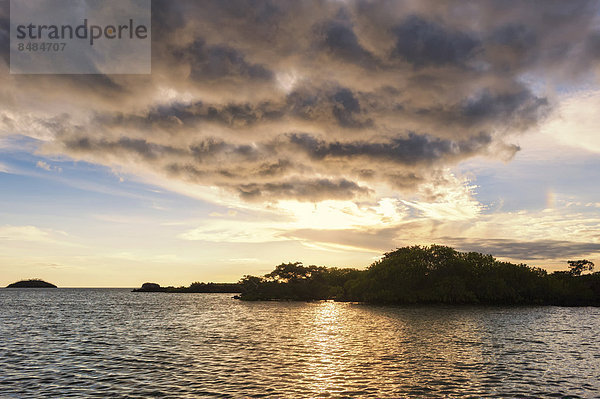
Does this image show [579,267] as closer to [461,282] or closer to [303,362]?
[461,282]

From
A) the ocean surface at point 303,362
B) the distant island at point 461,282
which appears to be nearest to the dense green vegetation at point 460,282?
the distant island at point 461,282

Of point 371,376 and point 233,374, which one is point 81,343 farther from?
point 371,376

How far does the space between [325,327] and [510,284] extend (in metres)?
96.3

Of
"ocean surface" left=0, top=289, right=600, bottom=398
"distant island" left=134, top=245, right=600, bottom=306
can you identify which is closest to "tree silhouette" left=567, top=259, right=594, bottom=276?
"distant island" left=134, top=245, right=600, bottom=306

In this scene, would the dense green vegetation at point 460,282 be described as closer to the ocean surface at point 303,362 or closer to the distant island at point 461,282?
the distant island at point 461,282

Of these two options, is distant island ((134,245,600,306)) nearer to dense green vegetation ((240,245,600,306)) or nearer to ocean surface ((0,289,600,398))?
dense green vegetation ((240,245,600,306))

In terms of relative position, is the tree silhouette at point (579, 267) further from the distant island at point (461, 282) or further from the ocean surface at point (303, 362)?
the ocean surface at point (303, 362)

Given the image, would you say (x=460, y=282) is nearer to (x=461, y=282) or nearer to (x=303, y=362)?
(x=461, y=282)

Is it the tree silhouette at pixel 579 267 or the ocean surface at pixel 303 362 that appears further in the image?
the tree silhouette at pixel 579 267

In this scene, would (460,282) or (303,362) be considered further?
(460,282)

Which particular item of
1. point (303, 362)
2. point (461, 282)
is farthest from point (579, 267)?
point (303, 362)

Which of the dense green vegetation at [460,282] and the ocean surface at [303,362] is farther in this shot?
the dense green vegetation at [460,282]

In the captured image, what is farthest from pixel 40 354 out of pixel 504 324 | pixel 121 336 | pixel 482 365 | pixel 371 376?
pixel 504 324

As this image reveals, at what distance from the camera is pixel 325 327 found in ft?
228
